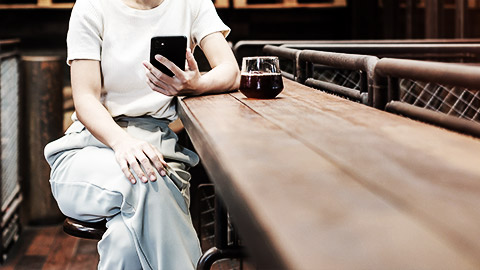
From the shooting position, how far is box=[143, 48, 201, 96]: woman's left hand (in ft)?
4.71

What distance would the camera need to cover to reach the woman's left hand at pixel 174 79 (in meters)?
1.44

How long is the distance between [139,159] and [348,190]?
0.89m

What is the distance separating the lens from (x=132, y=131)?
1603 mm

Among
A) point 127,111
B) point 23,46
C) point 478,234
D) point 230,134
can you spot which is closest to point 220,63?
point 127,111

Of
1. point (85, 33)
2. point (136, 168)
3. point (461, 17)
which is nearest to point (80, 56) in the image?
point (85, 33)

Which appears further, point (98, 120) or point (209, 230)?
point (209, 230)

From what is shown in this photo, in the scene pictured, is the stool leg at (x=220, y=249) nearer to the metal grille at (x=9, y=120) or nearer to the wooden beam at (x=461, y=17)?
the metal grille at (x=9, y=120)

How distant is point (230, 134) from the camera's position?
36.4 inches

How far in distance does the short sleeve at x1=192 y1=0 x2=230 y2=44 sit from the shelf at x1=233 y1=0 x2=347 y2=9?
5.58 m

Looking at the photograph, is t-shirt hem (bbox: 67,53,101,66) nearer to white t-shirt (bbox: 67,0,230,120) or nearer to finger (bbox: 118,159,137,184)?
white t-shirt (bbox: 67,0,230,120)

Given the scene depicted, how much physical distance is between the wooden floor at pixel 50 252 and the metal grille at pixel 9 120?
30cm

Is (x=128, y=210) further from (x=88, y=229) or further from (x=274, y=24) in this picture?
(x=274, y=24)

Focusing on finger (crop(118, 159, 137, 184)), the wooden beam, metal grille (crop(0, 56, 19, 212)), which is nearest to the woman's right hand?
finger (crop(118, 159, 137, 184))

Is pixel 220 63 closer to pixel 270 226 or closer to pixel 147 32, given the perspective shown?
pixel 147 32
